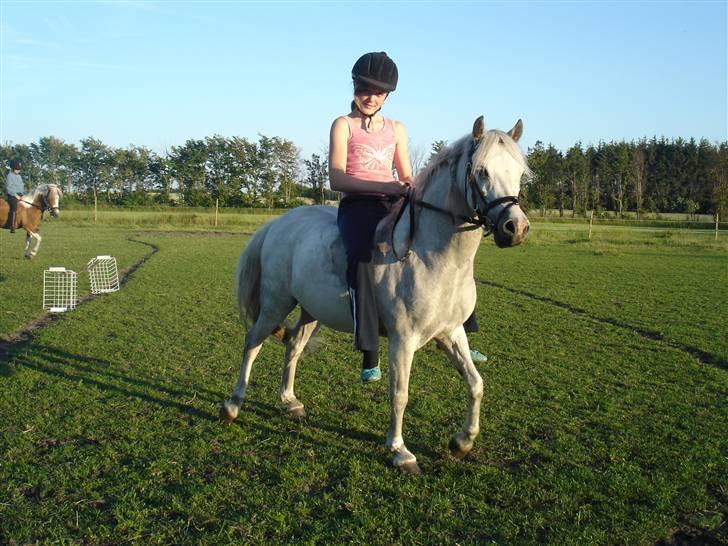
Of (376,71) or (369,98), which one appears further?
(369,98)

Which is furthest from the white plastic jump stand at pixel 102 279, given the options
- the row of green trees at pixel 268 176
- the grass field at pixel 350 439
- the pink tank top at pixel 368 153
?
the row of green trees at pixel 268 176

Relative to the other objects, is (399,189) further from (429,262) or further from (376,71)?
(376,71)

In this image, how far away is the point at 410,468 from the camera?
4.44 m

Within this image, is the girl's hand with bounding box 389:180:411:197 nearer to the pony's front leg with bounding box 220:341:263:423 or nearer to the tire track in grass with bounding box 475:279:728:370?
the pony's front leg with bounding box 220:341:263:423

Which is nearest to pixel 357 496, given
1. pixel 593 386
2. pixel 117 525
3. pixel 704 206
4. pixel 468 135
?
pixel 117 525

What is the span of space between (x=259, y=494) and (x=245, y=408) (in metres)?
1.93

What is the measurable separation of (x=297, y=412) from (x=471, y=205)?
2.90 m

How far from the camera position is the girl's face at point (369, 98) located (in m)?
4.51

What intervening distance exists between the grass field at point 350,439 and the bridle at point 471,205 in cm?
186

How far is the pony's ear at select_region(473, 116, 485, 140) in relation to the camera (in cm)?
378

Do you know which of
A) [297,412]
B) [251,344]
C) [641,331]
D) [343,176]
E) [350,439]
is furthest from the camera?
[641,331]

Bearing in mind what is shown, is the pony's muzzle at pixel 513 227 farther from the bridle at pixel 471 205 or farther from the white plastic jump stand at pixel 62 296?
the white plastic jump stand at pixel 62 296

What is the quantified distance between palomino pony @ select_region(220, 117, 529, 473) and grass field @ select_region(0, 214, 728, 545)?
563 millimetres

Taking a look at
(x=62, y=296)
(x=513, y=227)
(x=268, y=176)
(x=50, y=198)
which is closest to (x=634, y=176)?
(x=268, y=176)
